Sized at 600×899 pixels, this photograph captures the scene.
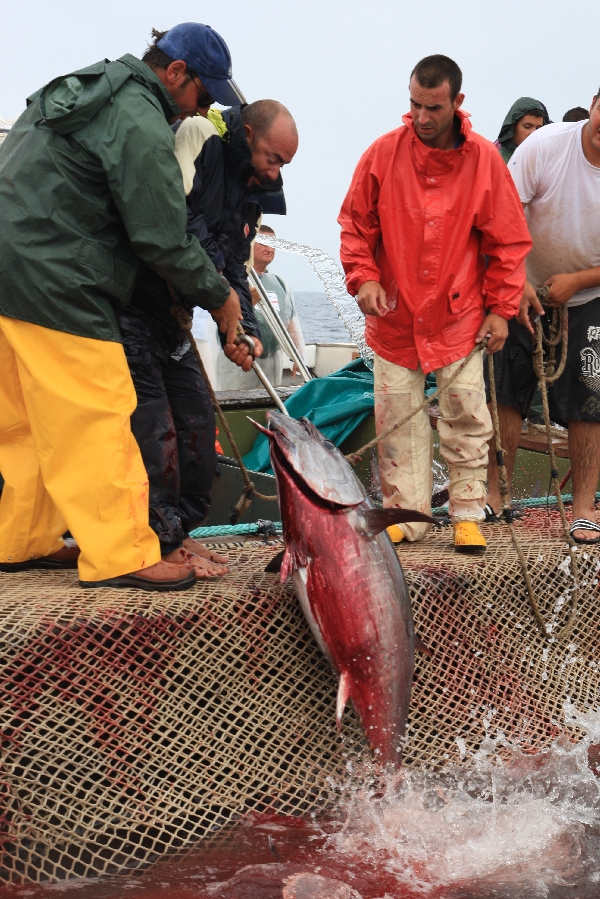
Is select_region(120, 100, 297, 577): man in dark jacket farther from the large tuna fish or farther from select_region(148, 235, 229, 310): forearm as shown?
the large tuna fish

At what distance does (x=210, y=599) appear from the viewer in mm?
3557

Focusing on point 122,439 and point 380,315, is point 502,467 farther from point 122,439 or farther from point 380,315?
point 122,439

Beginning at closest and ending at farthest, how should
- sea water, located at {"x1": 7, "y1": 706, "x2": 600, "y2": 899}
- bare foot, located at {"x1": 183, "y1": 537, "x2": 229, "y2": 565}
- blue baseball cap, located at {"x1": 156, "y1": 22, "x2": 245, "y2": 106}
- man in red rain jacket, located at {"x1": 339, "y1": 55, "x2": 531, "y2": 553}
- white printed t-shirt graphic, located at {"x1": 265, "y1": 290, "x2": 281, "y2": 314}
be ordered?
sea water, located at {"x1": 7, "y1": 706, "x2": 600, "y2": 899} → blue baseball cap, located at {"x1": 156, "y1": 22, "x2": 245, "y2": 106} → bare foot, located at {"x1": 183, "y1": 537, "x2": 229, "y2": 565} → man in red rain jacket, located at {"x1": 339, "y1": 55, "x2": 531, "y2": 553} → white printed t-shirt graphic, located at {"x1": 265, "y1": 290, "x2": 281, "y2": 314}

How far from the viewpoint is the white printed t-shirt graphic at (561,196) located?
4.82 m

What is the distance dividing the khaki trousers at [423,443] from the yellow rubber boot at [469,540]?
137 mm

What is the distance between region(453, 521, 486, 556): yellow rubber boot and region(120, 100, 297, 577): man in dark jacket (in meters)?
1.27

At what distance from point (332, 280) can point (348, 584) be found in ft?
26.7

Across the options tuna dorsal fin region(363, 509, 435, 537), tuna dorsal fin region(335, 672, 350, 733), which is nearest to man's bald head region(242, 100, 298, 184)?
tuna dorsal fin region(363, 509, 435, 537)

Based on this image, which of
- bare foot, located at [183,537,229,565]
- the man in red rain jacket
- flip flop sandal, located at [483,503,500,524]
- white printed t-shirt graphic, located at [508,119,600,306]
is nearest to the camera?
bare foot, located at [183,537,229,565]

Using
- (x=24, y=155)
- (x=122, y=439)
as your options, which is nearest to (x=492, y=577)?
(x=122, y=439)

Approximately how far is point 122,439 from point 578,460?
2.80m

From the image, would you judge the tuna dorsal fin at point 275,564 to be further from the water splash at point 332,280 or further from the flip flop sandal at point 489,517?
the water splash at point 332,280

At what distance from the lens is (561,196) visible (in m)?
4.86

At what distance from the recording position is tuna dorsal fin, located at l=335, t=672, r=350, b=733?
3230 millimetres
